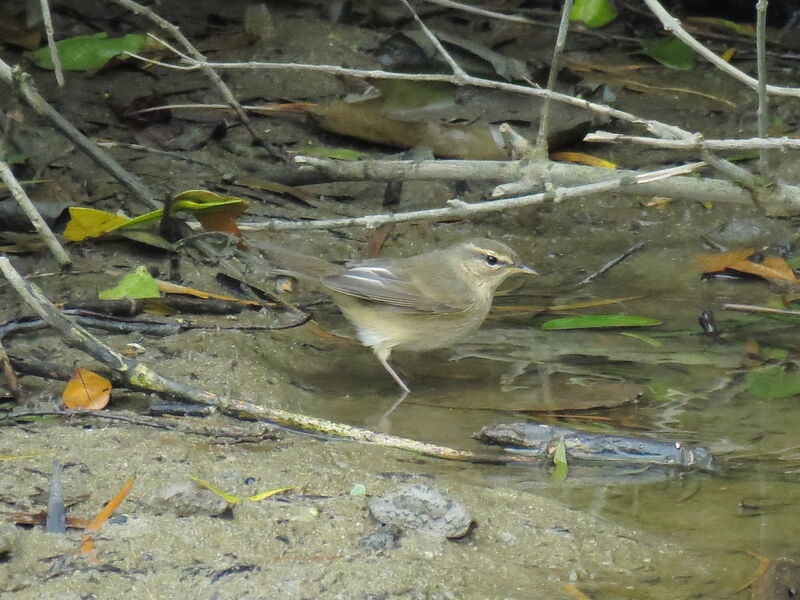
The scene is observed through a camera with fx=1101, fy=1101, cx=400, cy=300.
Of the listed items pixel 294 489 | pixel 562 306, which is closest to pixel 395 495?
pixel 294 489

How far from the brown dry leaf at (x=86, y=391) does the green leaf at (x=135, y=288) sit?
85 cm

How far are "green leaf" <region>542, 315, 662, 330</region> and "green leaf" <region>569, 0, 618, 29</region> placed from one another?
3.69 meters

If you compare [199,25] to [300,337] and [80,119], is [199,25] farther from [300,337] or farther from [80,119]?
[300,337]

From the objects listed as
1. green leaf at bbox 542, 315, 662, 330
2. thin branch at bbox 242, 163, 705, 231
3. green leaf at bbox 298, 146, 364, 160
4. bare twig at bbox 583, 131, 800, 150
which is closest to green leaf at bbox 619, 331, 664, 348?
green leaf at bbox 542, 315, 662, 330

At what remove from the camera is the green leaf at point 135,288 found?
571 centimetres

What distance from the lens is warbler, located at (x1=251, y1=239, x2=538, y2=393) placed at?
612 cm

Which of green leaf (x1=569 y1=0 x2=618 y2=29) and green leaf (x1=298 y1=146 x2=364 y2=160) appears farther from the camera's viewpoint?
green leaf (x1=569 y1=0 x2=618 y2=29)

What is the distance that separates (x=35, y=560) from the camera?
3418 millimetres

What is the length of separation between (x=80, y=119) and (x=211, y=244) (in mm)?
1948

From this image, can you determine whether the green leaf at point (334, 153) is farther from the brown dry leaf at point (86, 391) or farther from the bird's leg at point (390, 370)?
the brown dry leaf at point (86, 391)

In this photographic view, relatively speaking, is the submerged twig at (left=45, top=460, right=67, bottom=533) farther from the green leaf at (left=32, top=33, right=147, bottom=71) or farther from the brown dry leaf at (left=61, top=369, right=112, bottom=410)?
the green leaf at (left=32, top=33, right=147, bottom=71)

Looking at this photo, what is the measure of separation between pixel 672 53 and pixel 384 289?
4.03 m

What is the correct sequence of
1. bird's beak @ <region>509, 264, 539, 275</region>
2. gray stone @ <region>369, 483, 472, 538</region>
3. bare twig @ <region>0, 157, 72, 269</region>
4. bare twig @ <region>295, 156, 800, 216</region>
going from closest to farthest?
gray stone @ <region>369, 483, 472, 538</region> < bare twig @ <region>0, 157, 72, 269</region> < bare twig @ <region>295, 156, 800, 216</region> < bird's beak @ <region>509, 264, 539, 275</region>

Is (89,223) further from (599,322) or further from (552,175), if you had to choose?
(599,322)
